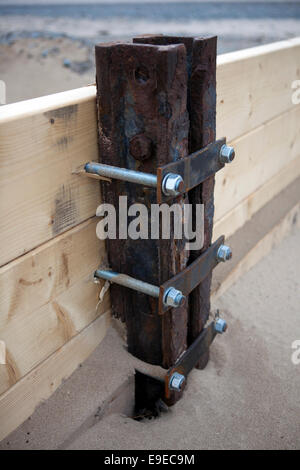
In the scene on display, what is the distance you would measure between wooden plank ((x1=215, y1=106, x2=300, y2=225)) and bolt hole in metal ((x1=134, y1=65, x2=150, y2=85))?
95 centimetres

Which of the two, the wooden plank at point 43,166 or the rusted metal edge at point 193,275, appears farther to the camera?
the rusted metal edge at point 193,275

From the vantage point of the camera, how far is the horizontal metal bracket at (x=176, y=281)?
5.09ft

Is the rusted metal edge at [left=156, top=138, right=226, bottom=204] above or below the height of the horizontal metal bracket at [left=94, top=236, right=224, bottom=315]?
above

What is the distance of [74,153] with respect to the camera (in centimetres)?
150

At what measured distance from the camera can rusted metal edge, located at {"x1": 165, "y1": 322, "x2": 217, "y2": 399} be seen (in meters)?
1.74

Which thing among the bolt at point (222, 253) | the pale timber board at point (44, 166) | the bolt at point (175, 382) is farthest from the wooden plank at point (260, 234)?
the pale timber board at point (44, 166)

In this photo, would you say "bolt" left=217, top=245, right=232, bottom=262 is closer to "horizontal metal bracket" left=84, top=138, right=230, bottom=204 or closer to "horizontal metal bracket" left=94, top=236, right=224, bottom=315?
"horizontal metal bracket" left=94, top=236, right=224, bottom=315

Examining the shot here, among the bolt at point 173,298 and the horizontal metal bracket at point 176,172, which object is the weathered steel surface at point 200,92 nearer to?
the horizontal metal bracket at point 176,172

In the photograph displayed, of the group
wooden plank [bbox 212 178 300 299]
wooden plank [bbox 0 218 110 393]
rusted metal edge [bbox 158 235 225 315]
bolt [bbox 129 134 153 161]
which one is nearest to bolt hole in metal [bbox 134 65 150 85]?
bolt [bbox 129 134 153 161]

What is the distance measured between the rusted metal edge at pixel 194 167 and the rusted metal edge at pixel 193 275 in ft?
0.97

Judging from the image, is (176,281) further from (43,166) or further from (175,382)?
(43,166)

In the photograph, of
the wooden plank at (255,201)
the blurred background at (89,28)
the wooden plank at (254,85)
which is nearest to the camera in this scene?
the wooden plank at (254,85)

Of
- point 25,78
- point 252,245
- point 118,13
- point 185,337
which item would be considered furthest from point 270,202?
point 118,13

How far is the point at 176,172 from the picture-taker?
4.66ft
